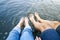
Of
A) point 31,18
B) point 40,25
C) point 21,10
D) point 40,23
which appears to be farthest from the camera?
point 21,10

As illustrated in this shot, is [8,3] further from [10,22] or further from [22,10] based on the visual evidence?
[10,22]

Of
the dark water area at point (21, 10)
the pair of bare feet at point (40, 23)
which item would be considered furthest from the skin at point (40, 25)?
the dark water area at point (21, 10)

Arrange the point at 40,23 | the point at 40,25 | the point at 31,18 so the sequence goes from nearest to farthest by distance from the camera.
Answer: the point at 40,25 < the point at 40,23 < the point at 31,18

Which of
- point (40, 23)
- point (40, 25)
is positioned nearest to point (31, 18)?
point (40, 23)

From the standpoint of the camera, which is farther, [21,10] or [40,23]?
[21,10]

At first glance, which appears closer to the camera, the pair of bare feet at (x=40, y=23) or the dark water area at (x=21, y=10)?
Answer: the pair of bare feet at (x=40, y=23)

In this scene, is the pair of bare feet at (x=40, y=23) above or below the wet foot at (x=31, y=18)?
above

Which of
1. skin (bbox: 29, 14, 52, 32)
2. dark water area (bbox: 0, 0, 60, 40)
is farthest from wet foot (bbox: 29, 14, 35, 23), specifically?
dark water area (bbox: 0, 0, 60, 40)

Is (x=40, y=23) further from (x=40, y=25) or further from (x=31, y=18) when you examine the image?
(x=31, y=18)

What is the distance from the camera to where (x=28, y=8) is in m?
3.46

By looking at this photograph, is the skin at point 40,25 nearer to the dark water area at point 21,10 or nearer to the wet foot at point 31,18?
the wet foot at point 31,18

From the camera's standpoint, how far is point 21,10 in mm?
3414

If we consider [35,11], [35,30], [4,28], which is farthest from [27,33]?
[35,11]

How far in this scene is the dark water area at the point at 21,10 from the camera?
2.94 meters
